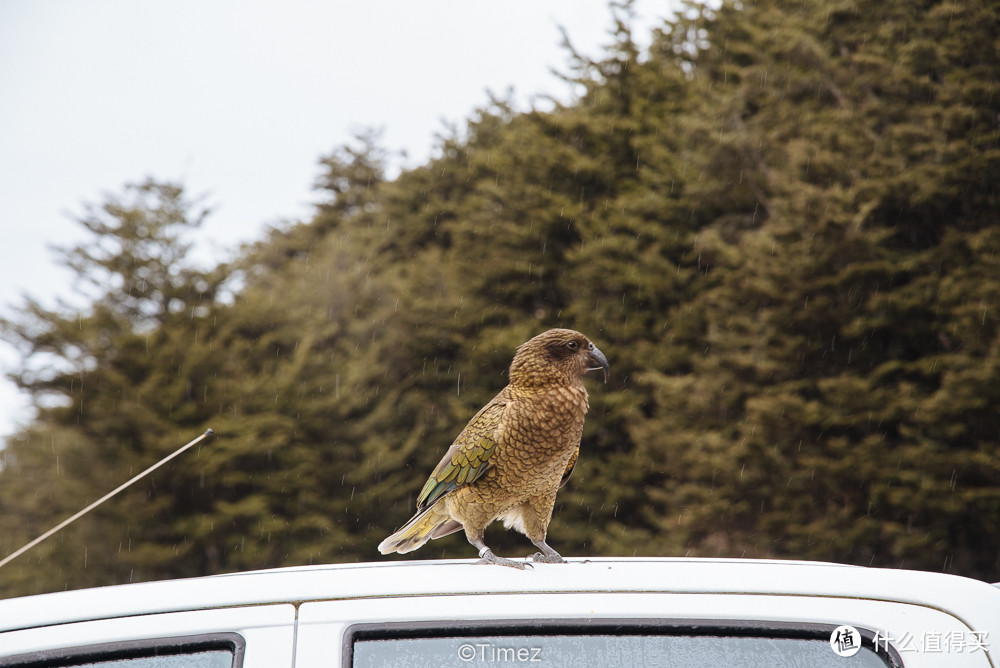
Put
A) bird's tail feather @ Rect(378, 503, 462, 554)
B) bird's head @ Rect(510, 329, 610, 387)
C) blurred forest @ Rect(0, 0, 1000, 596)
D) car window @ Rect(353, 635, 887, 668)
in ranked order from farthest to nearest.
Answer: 1. blurred forest @ Rect(0, 0, 1000, 596)
2. bird's head @ Rect(510, 329, 610, 387)
3. bird's tail feather @ Rect(378, 503, 462, 554)
4. car window @ Rect(353, 635, 887, 668)

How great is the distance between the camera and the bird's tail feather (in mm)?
2807

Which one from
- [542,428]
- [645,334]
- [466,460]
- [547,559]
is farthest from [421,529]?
[645,334]

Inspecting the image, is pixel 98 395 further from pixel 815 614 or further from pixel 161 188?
pixel 815 614

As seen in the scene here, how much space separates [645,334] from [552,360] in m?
17.6

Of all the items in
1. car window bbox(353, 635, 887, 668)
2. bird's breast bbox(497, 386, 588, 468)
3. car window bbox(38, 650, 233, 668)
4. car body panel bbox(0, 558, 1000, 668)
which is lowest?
car window bbox(353, 635, 887, 668)

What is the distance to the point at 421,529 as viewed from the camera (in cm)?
295

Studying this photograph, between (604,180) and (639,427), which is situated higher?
(604,180)

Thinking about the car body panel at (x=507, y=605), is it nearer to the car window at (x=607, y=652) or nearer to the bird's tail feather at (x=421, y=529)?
the car window at (x=607, y=652)

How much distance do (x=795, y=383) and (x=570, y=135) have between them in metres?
11.1

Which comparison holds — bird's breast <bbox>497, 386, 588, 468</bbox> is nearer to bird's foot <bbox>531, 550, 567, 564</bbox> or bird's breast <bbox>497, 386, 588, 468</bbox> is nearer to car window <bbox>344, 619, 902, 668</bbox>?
bird's foot <bbox>531, 550, 567, 564</bbox>

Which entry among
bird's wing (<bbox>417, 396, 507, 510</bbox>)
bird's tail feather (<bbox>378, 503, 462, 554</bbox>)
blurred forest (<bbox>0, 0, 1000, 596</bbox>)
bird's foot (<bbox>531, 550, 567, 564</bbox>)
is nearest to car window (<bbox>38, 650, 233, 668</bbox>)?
bird's foot (<bbox>531, 550, 567, 564</bbox>)

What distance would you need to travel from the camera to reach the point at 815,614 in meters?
1.42

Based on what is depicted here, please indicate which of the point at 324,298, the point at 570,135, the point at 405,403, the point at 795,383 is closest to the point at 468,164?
the point at 570,135

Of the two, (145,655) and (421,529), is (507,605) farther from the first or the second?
(421,529)
